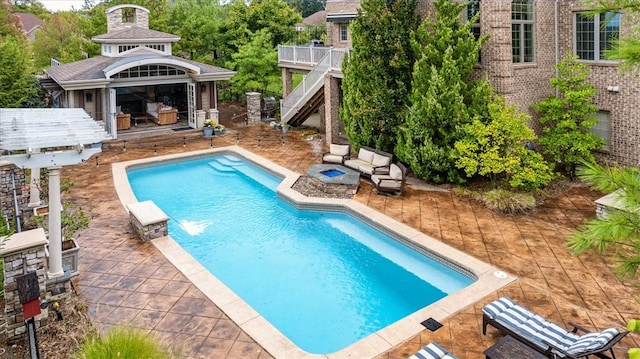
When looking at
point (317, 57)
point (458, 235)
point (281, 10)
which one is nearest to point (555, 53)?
point (458, 235)

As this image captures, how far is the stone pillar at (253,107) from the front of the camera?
81.3ft

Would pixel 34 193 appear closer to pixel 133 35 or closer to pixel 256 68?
pixel 133 35

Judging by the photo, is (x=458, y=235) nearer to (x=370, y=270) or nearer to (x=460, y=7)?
(x=370, y=270)

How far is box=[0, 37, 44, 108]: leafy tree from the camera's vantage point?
20.8 metres

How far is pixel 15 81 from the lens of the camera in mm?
21234

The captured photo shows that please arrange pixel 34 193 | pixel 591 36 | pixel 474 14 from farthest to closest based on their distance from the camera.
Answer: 1. pixel 591 36
2. pixel 474 14
3. pixel 34 193

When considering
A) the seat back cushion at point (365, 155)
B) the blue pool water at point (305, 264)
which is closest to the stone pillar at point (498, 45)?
the seat back cushion at point (365, 155)

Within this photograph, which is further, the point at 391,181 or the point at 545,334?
the point at 391,181

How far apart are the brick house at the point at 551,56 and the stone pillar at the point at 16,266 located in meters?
12.8

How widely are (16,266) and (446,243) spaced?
829 cm

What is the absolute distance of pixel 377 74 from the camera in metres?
15.8

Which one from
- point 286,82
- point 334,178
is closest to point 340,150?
point 334,178

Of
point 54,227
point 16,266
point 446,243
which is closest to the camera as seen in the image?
point 16,266

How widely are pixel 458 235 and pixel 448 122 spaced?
164 inches
